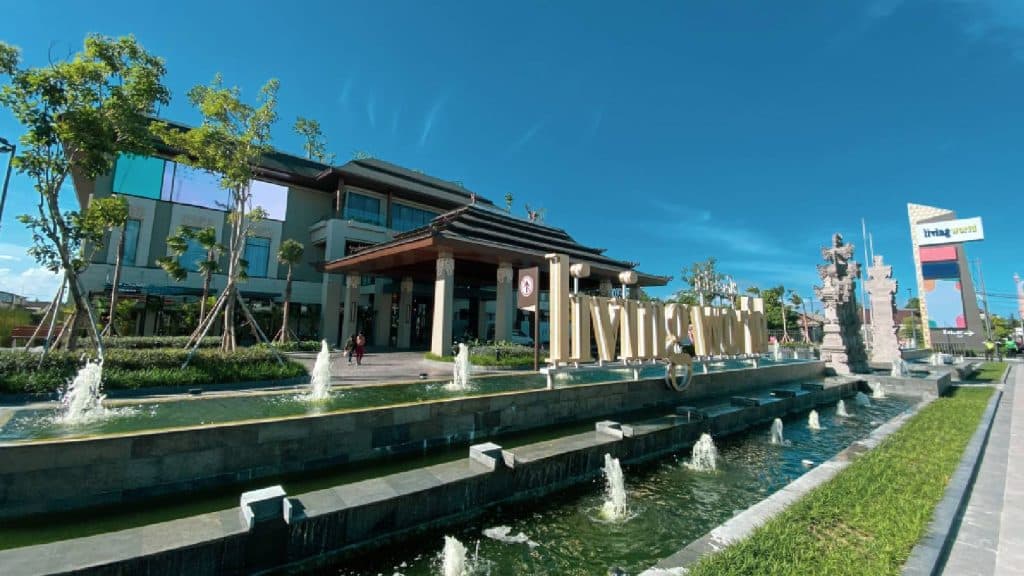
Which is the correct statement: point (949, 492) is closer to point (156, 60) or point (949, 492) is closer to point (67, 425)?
point (67, 425)

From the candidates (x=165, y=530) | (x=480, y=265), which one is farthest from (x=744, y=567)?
(x=480, y=265)

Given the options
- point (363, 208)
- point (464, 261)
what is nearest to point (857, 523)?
point (464, 261)

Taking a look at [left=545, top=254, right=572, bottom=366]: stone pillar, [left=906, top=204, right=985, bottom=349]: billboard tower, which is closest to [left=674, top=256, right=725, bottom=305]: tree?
[left=906, top=204, right=985, bottom=349]: billboard tower

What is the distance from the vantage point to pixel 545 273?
2925 cm

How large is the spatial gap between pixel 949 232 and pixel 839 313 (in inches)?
1996

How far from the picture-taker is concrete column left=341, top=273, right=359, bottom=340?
29.1m

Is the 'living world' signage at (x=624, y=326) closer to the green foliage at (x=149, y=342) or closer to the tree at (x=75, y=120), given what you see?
the tree at (x=75, y=120)

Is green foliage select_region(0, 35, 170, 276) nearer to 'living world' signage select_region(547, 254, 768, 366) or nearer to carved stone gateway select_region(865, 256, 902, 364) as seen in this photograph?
'living world' signage select_region(547, 254, 768, 366)

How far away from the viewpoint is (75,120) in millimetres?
12078

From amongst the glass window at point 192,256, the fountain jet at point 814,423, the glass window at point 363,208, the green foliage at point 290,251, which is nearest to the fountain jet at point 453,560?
the fountain jet at point 814,423

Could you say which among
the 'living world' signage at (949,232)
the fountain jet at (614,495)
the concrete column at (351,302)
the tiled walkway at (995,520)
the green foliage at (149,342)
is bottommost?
the fountain jet at (614,495)

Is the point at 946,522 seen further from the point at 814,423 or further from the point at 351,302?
the point at 351,302

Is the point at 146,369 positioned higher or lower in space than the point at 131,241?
lower

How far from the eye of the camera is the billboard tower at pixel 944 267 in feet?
166
